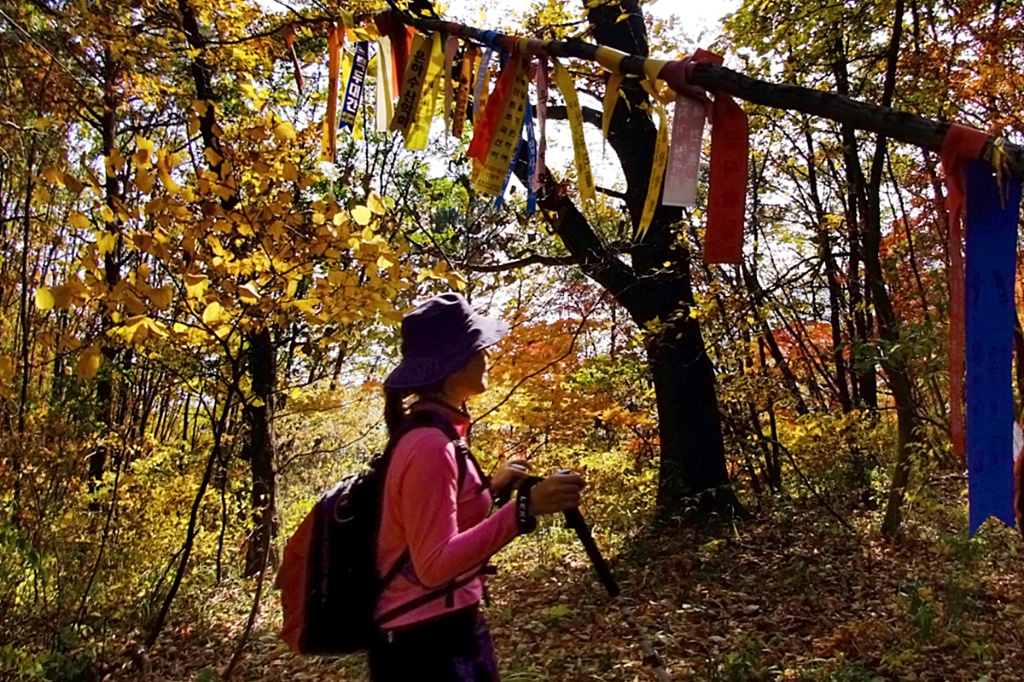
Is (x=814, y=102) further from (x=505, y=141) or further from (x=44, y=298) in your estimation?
(x=44, y=298)

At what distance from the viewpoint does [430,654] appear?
175 centimetres

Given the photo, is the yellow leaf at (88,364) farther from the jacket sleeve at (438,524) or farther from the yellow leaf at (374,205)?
the jacket sleeve at (438,524)

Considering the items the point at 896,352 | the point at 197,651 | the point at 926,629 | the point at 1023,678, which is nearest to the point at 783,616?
the point at 926,629

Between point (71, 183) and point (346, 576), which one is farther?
point (71, 183)

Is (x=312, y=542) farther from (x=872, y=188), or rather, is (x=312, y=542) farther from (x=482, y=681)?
(x=872, y=188)

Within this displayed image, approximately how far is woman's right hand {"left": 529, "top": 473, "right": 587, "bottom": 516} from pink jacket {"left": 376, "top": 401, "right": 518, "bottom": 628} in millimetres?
61

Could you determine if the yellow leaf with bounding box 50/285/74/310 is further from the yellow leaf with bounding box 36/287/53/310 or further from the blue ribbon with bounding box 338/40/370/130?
the blue ribbon with bounding box 338/40/370/130

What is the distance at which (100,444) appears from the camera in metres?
7.00

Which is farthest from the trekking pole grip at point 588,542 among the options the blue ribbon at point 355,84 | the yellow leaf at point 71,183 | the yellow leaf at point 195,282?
the yellow leaf at point 71,183

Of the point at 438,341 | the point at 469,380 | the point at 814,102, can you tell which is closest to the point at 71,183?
the point at 438,341

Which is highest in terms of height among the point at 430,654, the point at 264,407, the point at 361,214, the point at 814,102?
the point at 264,407

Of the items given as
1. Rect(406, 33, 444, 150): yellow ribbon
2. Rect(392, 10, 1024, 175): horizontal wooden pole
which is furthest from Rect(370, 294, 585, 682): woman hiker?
Rect(406, 33, 444, 150): yellow ribbon

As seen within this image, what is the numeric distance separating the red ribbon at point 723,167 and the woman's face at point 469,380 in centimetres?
65

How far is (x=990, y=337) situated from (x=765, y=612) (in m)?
3.98
